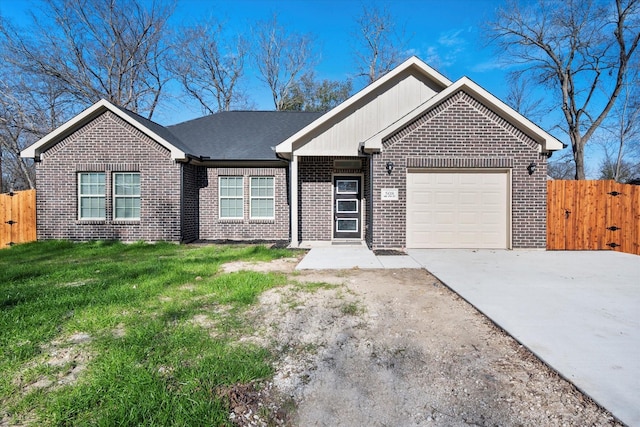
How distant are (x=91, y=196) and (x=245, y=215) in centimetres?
518

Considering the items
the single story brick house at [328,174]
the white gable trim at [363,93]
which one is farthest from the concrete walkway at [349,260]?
the white gable trim at [363,93]

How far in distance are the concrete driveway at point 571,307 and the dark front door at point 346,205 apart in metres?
3.38

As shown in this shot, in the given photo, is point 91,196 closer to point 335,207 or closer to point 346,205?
point 335,207

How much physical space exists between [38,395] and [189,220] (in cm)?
941

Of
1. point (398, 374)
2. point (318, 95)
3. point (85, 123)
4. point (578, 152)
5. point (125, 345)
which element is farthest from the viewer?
point (318, 95)

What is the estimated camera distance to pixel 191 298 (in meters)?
4.86

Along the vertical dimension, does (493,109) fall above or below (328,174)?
above

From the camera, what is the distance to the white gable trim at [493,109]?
29.1 ft

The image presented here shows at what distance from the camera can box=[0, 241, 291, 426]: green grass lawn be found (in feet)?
7.49

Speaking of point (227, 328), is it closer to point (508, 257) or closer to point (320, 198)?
point (508, 257)

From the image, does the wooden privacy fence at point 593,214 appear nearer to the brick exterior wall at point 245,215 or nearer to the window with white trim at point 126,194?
the brick exterior wall at point 245,215

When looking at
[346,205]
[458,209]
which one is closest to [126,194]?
[346,205]

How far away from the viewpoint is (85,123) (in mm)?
10742

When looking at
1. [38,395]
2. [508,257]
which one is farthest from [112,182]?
[508,257]
